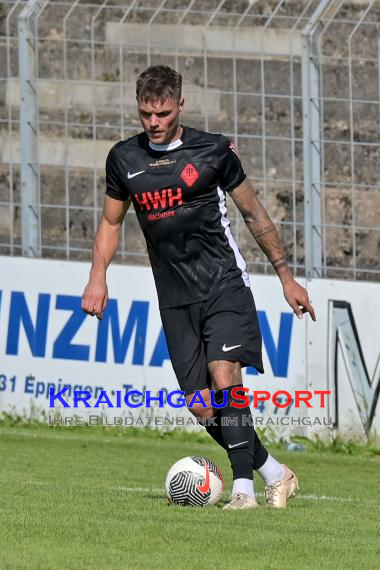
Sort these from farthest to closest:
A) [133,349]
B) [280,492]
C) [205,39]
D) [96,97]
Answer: [96,97] → [205,39] → [133,349] → [280,492]

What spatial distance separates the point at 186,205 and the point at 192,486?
135cm

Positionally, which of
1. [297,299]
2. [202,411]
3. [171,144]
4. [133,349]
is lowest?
[202,411]

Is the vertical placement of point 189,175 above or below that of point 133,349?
above

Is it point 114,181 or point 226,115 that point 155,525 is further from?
point 226,115

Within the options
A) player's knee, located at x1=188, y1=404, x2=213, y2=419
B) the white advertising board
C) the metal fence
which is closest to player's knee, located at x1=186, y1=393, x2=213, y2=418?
player's knee, located at x1=188, y1=404, x2=213, y2=419

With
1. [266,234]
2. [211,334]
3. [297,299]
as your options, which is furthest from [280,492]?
[266,234]

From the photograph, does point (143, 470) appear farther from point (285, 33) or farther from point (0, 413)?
point (285, 33)

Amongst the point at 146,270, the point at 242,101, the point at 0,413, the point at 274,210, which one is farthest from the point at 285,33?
the point at 0,413

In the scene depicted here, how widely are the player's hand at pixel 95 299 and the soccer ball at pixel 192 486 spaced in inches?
34.1

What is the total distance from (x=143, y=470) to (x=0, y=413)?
2.29 m

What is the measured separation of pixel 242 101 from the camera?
461 inches

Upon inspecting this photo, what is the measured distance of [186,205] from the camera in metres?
7.29

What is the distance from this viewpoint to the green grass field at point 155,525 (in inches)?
215

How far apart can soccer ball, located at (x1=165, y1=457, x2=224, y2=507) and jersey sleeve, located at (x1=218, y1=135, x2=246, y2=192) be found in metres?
1.39
